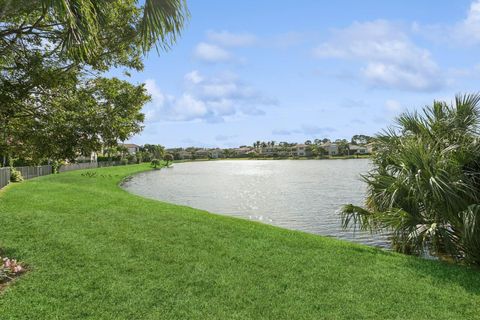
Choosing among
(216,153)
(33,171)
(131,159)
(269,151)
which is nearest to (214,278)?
(33,171)

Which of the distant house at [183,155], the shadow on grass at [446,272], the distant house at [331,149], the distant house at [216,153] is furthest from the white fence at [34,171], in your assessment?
the distant house at [216,153]

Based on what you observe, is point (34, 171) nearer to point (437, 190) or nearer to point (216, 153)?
point (437, 190)

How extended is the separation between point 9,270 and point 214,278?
11.1 feet

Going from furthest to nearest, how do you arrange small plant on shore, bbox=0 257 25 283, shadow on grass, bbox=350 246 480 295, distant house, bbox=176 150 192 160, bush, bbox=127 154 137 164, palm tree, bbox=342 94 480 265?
distant house, bbox=176 150 192 160 < bush, bbox=127 154 137 164 < palm tree, bbox=342 94 480 265 < shadow on grass, bbox=350 246 480 295 < small plant on shore, bbox=0 257 25 283

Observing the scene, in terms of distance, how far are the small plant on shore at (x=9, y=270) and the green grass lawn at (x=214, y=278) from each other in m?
0.20

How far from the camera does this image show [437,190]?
768 centimetres

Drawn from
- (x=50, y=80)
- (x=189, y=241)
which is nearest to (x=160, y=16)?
(x=50, y=80)

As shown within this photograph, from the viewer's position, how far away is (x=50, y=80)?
22.6 feet

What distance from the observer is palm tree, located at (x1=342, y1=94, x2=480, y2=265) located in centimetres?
778

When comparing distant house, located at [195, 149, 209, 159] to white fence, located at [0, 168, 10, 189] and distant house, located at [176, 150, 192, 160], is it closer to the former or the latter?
distant house, located at [176, 150, 192, 160]

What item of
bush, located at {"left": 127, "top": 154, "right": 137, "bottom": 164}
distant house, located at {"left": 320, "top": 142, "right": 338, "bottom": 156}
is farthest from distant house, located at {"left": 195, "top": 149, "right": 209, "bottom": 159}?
bush, located at {"left": 127, "top": 154, "right": 137, "bottom": 164}

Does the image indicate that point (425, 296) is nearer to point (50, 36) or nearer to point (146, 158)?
point (50, 36)

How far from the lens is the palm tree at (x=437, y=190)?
7.78 metres

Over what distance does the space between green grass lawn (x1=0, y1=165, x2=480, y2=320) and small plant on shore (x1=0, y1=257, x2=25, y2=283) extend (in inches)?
7.9
